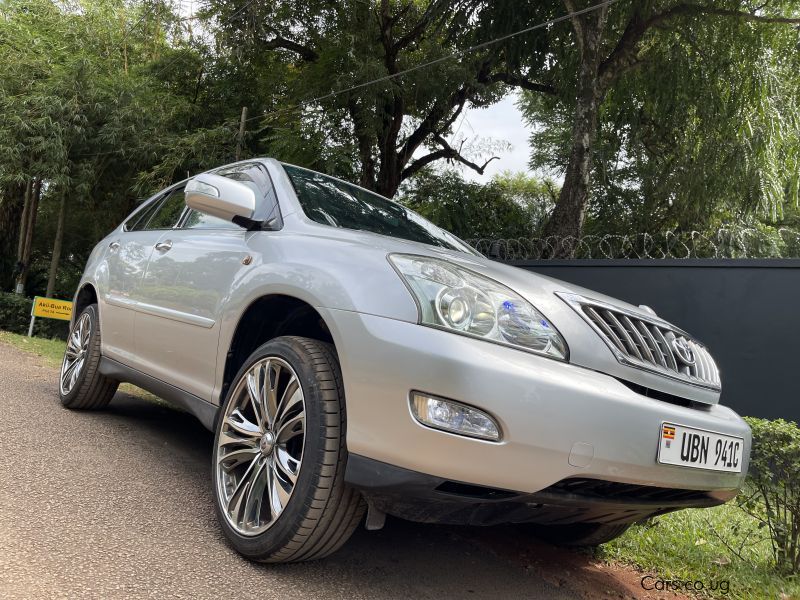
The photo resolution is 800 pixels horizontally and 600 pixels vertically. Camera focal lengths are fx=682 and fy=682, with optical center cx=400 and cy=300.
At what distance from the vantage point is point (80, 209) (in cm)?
1864

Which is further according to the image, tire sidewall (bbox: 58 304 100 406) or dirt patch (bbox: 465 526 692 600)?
tire sidewall (bbox: 58 304 100 406)

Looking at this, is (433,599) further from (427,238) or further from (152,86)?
(152,86)

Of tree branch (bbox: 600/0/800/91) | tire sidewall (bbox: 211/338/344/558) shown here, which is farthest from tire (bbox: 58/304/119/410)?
tree branch (bbox: 600/0/800/91)

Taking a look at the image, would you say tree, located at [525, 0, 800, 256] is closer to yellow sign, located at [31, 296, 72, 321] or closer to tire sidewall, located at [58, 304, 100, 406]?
tire sidewall, located at [58, 304, 100, 406]

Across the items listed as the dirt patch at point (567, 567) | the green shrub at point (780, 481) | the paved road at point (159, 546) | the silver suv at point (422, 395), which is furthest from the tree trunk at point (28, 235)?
the green shrub at point (780, 481)

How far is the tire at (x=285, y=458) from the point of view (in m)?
2.16

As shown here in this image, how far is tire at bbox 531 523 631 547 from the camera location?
298 centimetres

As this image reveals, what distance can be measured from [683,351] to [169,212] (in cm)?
298

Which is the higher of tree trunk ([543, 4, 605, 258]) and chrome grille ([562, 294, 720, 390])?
tree trunk ([543, 4, 605, 258])

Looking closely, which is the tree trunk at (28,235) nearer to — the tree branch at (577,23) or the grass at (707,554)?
the tree branch at (577,23)

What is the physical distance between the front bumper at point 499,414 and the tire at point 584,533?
95 centimetres

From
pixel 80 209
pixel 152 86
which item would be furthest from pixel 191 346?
pixel 80 209

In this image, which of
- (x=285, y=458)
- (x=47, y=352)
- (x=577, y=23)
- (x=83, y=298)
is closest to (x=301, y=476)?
(x=285, y=458)

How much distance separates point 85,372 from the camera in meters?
4.37
